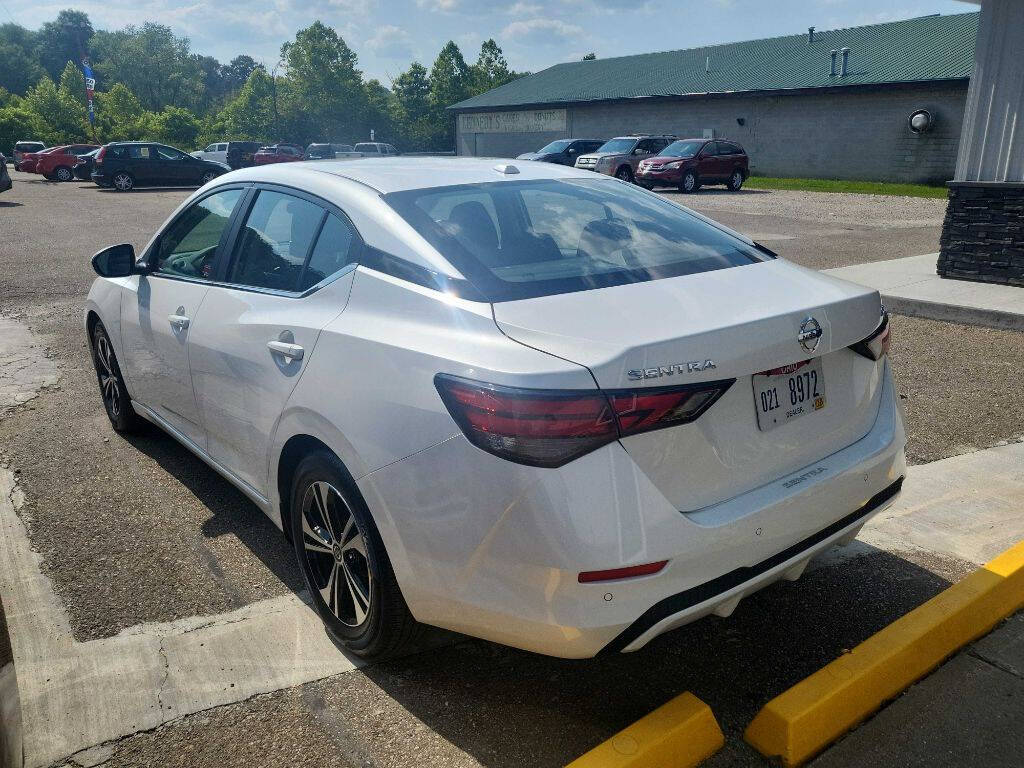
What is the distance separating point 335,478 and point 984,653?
91.1 inches

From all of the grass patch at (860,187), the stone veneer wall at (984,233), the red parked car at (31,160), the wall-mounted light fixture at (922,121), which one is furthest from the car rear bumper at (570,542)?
the red parked car at (31,160)

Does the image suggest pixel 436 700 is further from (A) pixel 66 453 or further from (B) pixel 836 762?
(A) pixel 66 453

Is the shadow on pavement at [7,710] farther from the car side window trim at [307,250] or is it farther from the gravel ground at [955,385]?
the gravel ground at [955,385]

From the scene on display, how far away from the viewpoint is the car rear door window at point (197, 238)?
159 inches

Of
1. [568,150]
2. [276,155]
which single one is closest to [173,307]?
[568,150]

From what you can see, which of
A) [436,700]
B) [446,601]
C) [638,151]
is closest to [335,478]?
[446,601]

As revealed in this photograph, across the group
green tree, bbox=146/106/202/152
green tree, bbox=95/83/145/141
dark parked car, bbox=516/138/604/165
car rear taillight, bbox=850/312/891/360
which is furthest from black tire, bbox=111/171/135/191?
green tree, bbox=146/106/202/152

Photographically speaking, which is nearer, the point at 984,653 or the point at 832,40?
the point at 984,653

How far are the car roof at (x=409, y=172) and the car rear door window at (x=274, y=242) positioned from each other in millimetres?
111

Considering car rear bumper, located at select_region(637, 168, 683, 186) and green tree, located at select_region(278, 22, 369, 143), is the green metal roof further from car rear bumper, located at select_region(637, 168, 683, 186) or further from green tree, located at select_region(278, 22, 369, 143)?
green tree, located at select_region(278, 22, 369, 143)

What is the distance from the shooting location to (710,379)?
240cm

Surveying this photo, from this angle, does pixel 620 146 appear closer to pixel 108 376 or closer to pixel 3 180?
pixel 3 180

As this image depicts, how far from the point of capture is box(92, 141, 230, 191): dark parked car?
3048 cm

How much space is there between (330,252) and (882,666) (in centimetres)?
234
